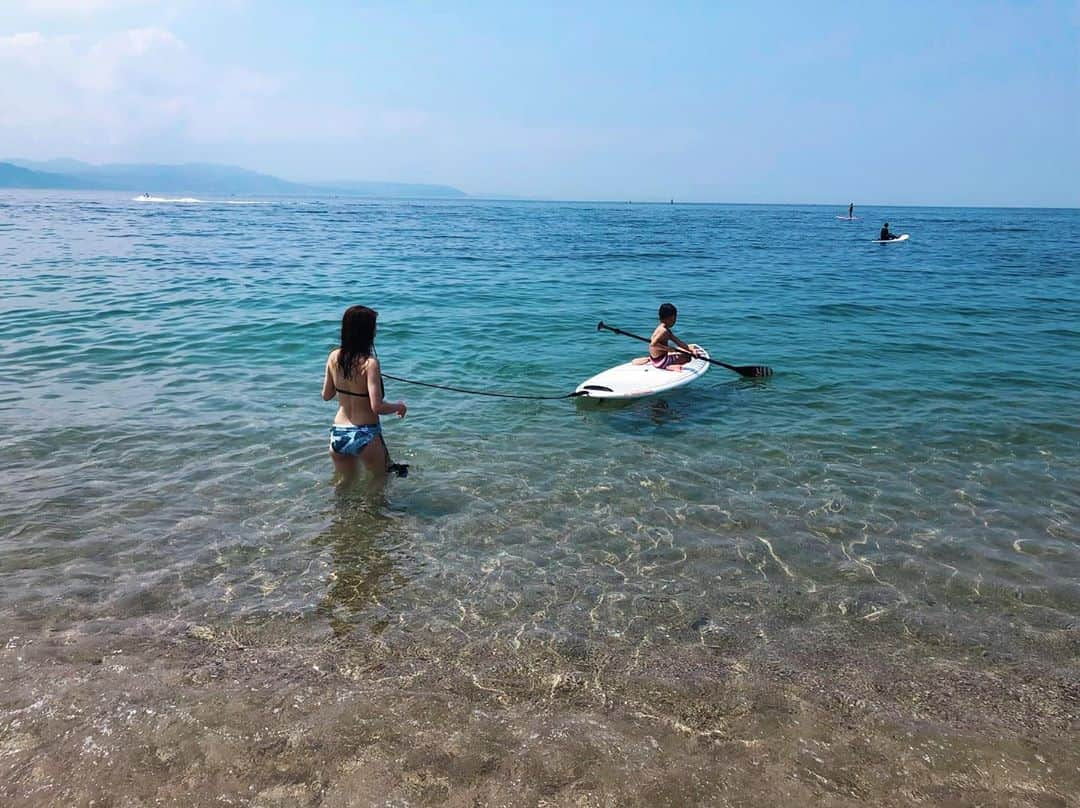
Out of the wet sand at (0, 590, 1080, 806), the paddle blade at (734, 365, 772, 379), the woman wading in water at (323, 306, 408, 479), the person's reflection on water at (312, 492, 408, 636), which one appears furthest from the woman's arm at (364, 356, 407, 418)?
the paddle blade at (734, 365, 772, 379)

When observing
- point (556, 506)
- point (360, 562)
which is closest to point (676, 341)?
point (556, 506)

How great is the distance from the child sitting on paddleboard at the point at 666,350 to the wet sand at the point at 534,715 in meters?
7.50

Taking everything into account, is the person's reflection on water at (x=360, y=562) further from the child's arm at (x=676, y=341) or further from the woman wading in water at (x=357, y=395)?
the child's arm at (x=676, y=341)

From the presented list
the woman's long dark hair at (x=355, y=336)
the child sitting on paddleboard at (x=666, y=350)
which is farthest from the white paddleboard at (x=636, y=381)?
the woman's long dark hair at (x=355, y=336)

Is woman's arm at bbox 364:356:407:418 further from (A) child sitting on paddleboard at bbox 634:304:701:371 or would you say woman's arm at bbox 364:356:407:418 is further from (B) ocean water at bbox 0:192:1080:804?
(A) child sitting on paddleboard at bbox 634:304:701:371

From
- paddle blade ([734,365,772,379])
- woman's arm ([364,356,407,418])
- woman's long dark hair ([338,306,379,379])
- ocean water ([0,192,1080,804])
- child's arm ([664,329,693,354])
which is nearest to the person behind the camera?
ocean water ([0,192,1080,804])

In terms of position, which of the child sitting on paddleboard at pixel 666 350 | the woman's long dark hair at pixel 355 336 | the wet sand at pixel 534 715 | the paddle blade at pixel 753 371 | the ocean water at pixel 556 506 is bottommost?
the wet sand at pixel 534 715

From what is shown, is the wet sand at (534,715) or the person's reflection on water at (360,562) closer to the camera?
the wet sand at (534,715)

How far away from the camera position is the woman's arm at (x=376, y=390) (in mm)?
7062

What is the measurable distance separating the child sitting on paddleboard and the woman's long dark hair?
679 centimetres

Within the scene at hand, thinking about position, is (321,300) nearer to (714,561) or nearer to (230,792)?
(714,561)

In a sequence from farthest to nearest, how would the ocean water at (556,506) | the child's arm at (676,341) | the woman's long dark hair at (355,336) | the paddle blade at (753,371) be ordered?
the paddle blade at (753,371), the child's arm at (676,341), the woman's long dark hair at (355,336), the ocean water at (556,506)

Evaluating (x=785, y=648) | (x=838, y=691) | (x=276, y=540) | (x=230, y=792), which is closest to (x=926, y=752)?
(x=838, y=691)

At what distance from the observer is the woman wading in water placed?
6938mm
